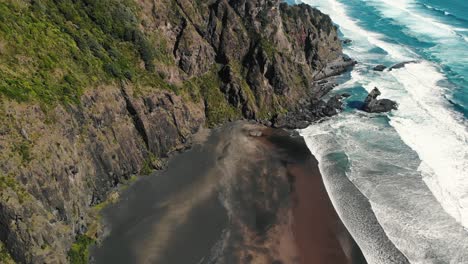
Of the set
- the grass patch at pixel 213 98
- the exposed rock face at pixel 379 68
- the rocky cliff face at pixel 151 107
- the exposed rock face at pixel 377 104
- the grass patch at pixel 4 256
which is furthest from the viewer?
the exposed rock face at pixel 379 68

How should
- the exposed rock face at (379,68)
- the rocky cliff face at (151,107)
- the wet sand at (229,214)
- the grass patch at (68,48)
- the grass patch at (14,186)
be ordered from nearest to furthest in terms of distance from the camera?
the grass patch at (14,186), the rocky cliff face at (151,107), the grass patch at (68,48), the wet sand at (229,214), the exposed rock face at (379,68)

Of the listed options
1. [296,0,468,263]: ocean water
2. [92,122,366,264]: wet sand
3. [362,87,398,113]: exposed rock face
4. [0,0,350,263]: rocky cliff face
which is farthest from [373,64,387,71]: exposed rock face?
[92,122,366,264]: wet sand

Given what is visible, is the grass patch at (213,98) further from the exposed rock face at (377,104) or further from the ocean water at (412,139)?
the exposed rock face at (377,104)

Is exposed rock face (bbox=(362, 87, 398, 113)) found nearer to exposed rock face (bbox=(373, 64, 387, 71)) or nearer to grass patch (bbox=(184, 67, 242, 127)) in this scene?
exposed rock face (bbox=(373, 64, 387, 71))

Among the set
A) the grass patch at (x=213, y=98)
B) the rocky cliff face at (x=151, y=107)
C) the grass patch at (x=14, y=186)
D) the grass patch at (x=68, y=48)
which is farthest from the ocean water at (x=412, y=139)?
the grass patch at (x=14, y=186)

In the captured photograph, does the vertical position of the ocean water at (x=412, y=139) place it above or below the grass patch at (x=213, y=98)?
below

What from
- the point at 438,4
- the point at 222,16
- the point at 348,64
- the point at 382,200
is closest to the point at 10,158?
the point at 382,200

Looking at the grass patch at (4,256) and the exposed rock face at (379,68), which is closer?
the grass patch at (4,256)

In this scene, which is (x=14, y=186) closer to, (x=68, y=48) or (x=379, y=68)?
(x=68, y=48)

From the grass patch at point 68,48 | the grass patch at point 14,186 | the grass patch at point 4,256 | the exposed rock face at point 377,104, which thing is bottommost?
the exposed rock face at point 377,104
